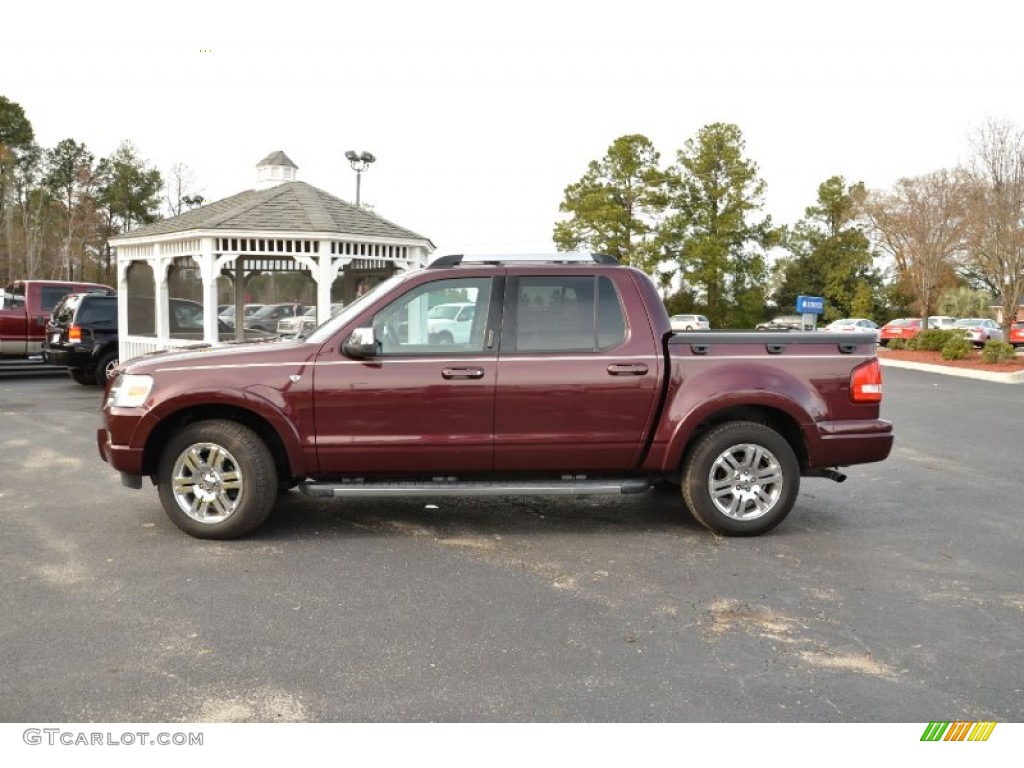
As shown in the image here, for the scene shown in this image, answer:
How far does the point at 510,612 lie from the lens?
4484mm

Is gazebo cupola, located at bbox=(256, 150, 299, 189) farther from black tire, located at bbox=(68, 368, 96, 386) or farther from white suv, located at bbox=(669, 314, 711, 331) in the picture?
white suv, located at bbox=(669, 314, 711, 331)

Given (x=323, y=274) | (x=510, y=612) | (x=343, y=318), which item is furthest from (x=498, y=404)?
(x=323, y=274)

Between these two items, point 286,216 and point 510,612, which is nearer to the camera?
point 510,612

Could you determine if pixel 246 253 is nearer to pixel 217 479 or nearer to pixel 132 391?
pixel 132 391

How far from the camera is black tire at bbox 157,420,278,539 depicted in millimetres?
5699

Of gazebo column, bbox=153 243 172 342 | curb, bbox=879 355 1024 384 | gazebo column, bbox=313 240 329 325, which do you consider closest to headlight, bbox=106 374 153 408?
gazebo column, bbox=313 240 329 325

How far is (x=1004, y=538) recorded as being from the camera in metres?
6.11

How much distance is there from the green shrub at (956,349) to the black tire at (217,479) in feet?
77.5

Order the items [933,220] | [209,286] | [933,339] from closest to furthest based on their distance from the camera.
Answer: [209,286] → [933,339] → [933,220]

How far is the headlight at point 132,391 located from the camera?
225 inches

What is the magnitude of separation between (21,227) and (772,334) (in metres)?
48.0

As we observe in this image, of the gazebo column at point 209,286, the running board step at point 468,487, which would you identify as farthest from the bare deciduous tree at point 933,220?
the running board step at point 468,487

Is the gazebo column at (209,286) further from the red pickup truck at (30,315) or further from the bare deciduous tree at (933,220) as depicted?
the bare deciduous tree at (933,220)
